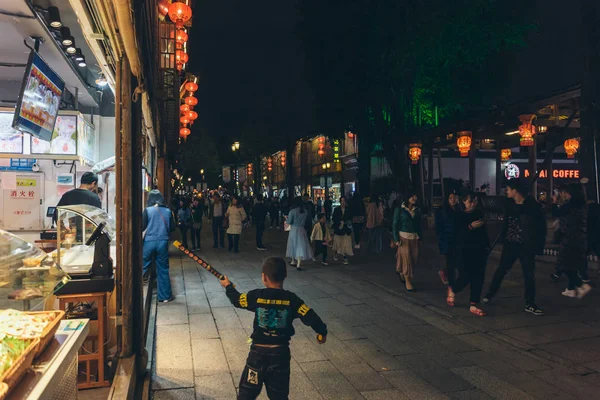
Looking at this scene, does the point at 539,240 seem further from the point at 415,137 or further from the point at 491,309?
the point at 415,137

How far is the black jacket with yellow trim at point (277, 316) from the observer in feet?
10.2

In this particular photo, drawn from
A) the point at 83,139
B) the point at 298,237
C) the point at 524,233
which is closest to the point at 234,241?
the point at 298,237

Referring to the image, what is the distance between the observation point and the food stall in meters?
2.37

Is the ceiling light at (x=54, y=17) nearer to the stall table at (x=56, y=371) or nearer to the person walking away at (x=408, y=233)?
the stall table at (x=56, y=371)

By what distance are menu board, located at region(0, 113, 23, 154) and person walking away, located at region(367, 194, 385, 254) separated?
31.0 feet

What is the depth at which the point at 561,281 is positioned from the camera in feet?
30.2

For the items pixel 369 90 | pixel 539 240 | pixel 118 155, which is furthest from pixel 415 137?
pixel 118 155

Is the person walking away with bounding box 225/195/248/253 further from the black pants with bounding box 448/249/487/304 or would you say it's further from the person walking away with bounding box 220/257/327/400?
the person walking away with bounding box 220/257/327/400

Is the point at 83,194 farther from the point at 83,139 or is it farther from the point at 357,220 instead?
the point at 357,220

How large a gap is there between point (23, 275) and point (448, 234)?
715 cm

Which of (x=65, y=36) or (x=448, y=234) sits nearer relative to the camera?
(x=65, y=36)

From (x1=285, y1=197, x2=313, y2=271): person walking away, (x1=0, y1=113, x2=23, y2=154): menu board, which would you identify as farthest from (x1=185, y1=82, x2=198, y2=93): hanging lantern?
(x1=0, y1=113, x2=23, y2=154): menu board

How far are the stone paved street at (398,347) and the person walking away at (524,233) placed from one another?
1.96 ft

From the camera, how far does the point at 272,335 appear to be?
310cm
